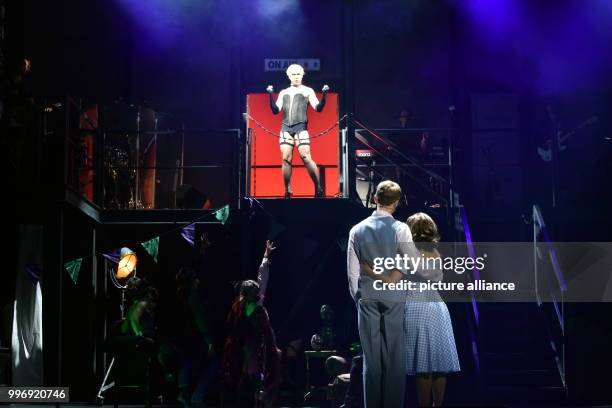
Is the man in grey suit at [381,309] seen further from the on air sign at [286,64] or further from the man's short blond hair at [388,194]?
the on air sign at [286,64]

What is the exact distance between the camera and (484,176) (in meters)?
14.3

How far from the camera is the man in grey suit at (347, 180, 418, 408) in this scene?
5.97 m

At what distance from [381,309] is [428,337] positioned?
19.5 inches

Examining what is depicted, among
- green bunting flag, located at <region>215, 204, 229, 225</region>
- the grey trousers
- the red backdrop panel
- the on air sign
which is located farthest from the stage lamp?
the grey trousers

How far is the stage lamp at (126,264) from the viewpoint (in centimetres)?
1202

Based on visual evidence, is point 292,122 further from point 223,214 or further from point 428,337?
point 428,337

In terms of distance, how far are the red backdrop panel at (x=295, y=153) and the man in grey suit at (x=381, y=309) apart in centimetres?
829

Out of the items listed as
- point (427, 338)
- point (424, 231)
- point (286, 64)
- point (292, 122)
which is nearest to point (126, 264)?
point (292, 122)

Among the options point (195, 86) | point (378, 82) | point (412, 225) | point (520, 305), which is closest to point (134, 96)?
point (195, 86)

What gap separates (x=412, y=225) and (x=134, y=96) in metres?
9.34

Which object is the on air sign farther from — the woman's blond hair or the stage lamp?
the woman's blond hair

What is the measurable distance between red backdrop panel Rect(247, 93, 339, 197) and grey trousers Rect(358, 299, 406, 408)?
8519 mm

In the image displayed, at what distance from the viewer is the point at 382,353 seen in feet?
19.7

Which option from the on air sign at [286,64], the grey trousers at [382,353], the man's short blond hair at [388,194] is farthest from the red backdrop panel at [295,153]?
the grey trousers at [382,353]
